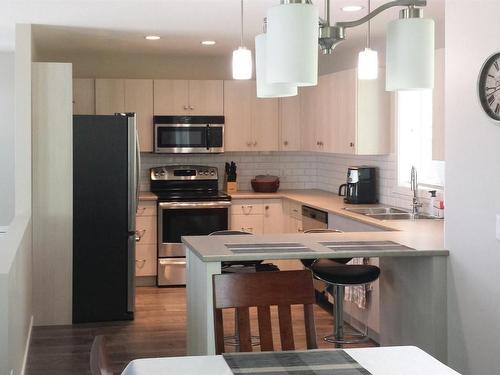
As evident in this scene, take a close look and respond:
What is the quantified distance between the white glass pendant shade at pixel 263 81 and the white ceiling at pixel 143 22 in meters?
2.42

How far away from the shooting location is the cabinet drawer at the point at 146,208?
7922mm

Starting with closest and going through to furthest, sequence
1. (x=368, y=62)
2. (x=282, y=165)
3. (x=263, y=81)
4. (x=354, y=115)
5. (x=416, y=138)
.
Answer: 1. (x=263, y=81)
2. (x=368, y=62)
3. (x=416, y=138)
4. (x=354, y=115)
5. (x=282, y=165)

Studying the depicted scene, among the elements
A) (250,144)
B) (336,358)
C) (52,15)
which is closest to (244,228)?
(250,144)

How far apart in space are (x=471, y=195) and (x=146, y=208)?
4.40 m

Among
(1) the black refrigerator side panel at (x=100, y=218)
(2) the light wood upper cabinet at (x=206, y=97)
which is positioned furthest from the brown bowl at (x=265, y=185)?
(1) the black refrigerator side panel at (x=100, y=218)

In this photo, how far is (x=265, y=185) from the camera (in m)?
8.46

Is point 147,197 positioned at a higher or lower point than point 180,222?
higher

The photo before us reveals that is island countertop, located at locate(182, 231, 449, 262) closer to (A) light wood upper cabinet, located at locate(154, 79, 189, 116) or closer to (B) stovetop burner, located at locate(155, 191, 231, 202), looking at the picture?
(B) stovetop burner, located at locate(155, 191, 231, 202)

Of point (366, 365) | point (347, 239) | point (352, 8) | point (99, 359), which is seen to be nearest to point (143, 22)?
point (352, 8)

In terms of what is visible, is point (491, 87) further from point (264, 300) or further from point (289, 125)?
point (289, 125)

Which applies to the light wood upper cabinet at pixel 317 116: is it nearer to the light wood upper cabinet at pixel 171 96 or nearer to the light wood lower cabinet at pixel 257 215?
the light wood lower cabinet at pixel 257 215

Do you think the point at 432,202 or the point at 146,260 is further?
the point at 146,260

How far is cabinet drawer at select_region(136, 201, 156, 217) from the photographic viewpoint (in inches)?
312

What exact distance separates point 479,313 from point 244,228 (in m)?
4.26
